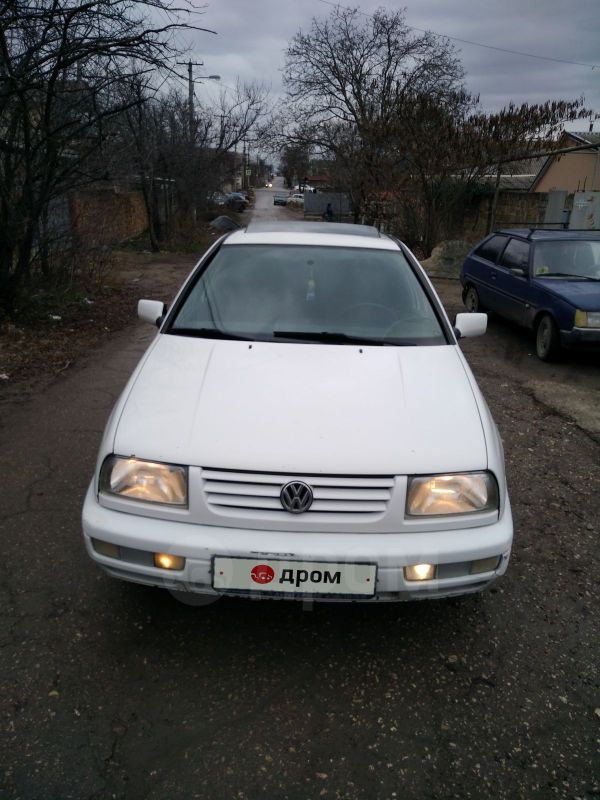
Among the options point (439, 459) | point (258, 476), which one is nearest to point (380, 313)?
point (439, 459)

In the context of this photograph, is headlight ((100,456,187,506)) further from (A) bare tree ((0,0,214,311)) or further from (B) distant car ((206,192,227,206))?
(B) distant car ((206,192,227,206))

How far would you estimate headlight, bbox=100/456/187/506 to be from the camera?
7.25 ft

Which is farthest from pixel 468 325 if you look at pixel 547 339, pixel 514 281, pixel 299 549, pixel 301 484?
pixel 514 281

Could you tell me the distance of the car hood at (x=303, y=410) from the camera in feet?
7.22

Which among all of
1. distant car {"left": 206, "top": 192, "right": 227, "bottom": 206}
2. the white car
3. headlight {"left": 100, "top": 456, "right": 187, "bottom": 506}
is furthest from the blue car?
distant car {"left": 206, "top": 192, "right": 227, "bottom": 206}

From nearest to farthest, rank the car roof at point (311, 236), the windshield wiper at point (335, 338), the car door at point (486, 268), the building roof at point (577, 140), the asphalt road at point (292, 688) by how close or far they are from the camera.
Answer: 1. the asphalt road at point (292, 688)
2. the windshield wiper at point (335, 338)
3. the car roof at point (311, 236)
4. the car door at point (486, 268)
5. the building roof at point (577, 140)

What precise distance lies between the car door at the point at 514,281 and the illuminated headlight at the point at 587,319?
3.06 feet

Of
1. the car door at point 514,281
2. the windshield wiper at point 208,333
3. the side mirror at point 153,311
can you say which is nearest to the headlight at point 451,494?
the windshield wiper at point 208,333

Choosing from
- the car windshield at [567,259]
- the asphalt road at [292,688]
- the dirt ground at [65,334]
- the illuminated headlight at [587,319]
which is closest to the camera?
the asphalt road at [292,688]

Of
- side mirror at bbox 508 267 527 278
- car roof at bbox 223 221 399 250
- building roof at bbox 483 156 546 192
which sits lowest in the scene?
side mirror at bbox 508 267 527 278

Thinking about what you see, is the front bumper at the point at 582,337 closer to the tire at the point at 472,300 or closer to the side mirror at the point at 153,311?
the tire at the point at 472,300

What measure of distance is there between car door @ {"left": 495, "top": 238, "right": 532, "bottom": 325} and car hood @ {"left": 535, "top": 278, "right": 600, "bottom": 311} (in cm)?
28

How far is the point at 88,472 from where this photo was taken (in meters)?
3.90

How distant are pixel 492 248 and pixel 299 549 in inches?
306
